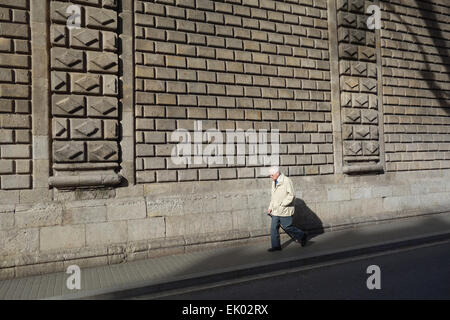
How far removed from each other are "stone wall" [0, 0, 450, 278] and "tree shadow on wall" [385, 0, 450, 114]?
10cm

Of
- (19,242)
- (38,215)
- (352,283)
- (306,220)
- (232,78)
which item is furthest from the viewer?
(306,220)

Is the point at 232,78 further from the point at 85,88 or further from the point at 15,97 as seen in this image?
the point at 15,97

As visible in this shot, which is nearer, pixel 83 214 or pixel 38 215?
pixel 38 215

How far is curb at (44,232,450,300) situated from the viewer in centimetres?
497

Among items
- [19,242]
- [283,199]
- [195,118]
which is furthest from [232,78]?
[19,242]

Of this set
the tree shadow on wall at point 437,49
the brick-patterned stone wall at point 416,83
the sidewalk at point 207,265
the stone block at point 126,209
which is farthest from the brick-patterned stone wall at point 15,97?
the tree shadow on wall at point 437,49

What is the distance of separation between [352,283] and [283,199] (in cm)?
221

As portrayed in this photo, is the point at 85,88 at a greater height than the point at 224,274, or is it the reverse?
the point at 85,88

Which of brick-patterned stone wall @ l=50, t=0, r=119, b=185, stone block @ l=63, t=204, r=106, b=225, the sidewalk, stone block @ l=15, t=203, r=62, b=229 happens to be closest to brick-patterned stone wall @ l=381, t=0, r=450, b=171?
the sidewalk

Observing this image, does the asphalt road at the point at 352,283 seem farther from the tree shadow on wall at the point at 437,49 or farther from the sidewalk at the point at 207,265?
the tree shadow on wall at the point at 437,49

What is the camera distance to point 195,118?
770 cm

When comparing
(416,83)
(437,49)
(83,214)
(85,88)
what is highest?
(437,49)

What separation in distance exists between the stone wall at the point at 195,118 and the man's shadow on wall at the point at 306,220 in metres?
0.04

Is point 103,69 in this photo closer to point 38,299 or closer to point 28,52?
point 28,52
